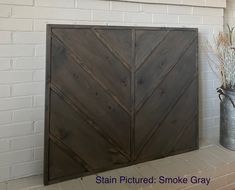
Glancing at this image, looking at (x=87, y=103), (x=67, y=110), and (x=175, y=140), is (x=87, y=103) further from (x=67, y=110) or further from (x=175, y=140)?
(x=175, y=140)

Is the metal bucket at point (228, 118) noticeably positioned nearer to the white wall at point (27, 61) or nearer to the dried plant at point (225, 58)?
the dried plant at point (225, 58)

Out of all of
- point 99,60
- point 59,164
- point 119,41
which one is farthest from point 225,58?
point 59,164

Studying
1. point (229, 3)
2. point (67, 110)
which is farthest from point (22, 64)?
point (229, 3)

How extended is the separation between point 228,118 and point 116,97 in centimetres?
94

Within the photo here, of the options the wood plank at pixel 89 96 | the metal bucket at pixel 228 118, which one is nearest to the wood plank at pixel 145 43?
the wood plank at pixel 89 96

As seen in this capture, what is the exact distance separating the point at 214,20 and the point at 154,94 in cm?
90

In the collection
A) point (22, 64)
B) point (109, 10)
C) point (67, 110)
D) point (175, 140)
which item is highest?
point (109, 10)

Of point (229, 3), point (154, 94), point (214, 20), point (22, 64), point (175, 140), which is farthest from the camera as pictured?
point (229, 3)

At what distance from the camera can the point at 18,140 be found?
155cm

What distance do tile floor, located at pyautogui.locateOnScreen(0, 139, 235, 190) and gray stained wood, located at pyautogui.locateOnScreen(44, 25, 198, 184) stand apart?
0.20ft

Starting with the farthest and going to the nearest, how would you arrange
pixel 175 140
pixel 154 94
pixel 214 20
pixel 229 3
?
1. pixel 229 3
2. pixel 214 20
3. pixel 175 140
4. pixel 154 94

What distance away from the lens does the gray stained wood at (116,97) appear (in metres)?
1.50

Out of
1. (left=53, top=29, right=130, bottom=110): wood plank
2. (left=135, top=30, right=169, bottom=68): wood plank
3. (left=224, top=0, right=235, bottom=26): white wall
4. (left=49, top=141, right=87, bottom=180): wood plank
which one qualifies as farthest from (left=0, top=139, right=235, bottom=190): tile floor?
(left=224, top=0, right=235, bottom=26): white wall

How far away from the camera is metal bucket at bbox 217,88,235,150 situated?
1.92 meters
